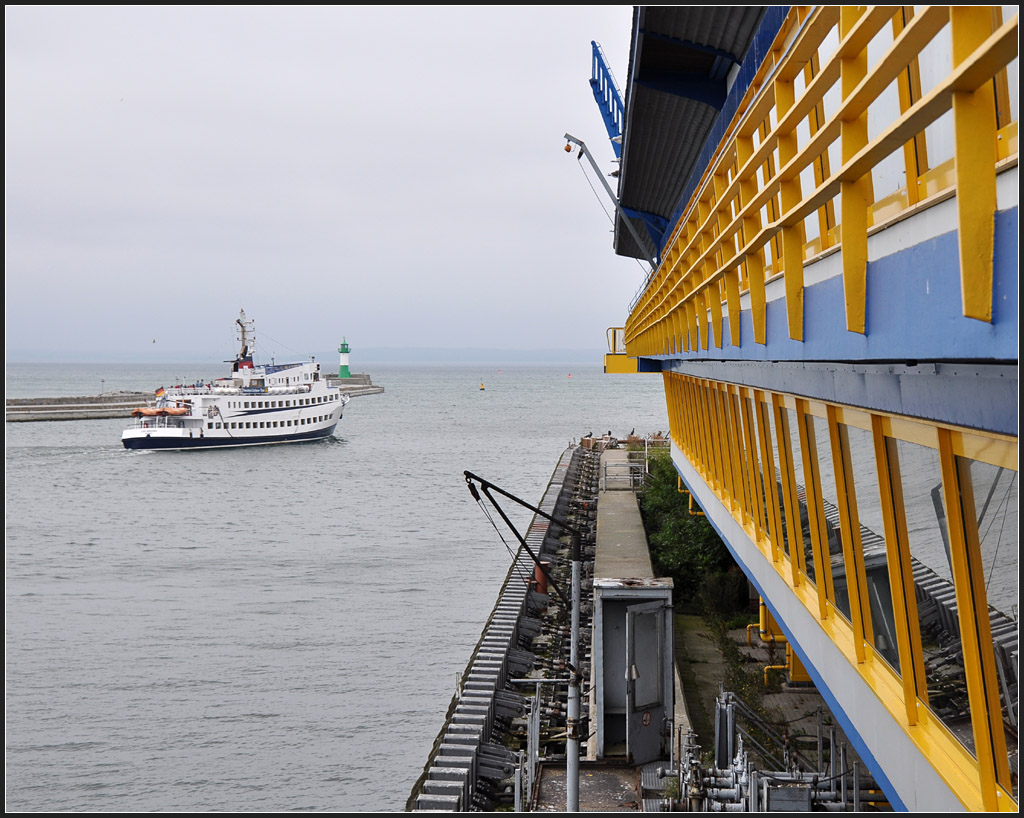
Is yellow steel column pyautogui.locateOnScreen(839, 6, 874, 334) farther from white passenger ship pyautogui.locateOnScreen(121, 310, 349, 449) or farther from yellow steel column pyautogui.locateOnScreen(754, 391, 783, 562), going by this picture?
white passenger ship pyautogui.locateOnScreen(121, 310, 349, 449)

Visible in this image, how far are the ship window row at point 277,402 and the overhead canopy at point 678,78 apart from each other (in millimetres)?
67854

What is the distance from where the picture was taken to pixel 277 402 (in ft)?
292

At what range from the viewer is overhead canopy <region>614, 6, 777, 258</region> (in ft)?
44.9

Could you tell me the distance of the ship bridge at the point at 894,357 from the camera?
2.57 metres

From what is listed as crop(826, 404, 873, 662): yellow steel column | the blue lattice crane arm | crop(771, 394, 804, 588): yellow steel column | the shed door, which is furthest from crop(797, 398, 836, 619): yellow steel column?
the blue lattice crane arm

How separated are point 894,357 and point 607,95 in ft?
102

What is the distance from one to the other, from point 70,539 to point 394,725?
28.6 meters

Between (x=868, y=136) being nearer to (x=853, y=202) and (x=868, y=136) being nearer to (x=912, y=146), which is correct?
(x=912, y=146)

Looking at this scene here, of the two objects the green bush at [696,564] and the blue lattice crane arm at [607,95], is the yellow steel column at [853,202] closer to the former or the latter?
the green bush at [696,564]

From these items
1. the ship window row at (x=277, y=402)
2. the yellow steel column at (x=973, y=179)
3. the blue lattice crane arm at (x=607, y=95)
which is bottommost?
the ship window row at (x=277, y=402)

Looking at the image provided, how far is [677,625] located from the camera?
21234mm

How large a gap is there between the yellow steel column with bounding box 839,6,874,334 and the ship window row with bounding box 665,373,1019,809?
663mm

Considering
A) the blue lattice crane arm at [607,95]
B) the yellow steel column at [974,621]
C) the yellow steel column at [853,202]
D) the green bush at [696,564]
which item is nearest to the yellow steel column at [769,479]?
the yellow steel column at [974,621]

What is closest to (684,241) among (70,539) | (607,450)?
(70,539)
